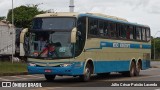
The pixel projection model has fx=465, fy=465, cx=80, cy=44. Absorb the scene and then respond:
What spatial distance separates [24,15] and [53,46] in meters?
49.1

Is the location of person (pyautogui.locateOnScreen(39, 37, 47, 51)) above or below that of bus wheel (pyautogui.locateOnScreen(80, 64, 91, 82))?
above

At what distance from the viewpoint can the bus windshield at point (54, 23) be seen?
21312 mm

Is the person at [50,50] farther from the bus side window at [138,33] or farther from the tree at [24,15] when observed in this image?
the tree at [24,15]

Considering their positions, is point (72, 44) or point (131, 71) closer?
point (72, 44)

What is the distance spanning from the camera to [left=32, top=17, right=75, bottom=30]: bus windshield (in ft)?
69.9

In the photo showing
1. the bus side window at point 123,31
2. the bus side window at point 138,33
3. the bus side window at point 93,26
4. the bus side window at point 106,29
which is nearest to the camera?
the bus side window at point 93,26

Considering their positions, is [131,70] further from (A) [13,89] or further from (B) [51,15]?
(A) [13,89]

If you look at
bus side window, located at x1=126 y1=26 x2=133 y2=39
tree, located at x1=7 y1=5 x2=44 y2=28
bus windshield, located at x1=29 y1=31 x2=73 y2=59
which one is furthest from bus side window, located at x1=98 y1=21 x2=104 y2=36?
tree, located at x1=7 y1=5 x2=44 y2=28

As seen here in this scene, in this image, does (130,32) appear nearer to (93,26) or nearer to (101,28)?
(101,28)

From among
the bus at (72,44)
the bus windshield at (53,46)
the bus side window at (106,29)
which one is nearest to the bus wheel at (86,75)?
the bus at (72,44)

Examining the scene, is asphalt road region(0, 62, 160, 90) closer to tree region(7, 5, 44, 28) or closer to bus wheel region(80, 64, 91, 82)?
bus wheel region(80, 64, 91, 82)

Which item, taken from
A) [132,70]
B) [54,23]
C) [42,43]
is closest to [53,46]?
[42,43]

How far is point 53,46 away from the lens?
69.5 feet

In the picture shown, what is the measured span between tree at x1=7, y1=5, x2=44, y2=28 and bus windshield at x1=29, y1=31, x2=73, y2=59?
42324mm
